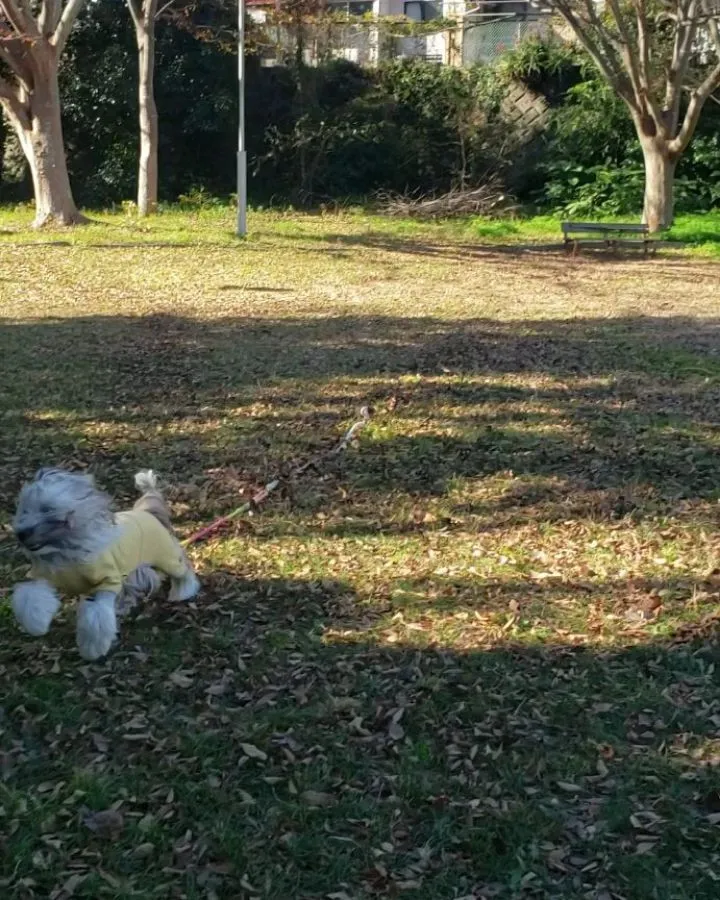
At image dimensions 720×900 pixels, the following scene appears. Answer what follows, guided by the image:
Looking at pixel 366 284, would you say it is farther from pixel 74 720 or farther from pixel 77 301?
pixel 74 720

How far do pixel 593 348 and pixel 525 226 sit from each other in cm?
1264

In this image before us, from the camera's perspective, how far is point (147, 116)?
72.9 feet

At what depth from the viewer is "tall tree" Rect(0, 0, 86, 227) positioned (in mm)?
18422

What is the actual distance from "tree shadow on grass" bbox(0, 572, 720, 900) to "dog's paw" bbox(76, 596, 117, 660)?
14 centimetres

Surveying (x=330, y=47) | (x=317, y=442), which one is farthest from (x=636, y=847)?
(x=330, y=47)

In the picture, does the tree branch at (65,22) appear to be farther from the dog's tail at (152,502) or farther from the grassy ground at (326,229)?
the dog's tail at (152,502)

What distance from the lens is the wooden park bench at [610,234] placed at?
59.1 feet

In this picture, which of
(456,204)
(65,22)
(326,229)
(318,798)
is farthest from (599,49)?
(318,798)

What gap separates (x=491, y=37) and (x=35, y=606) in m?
26.6

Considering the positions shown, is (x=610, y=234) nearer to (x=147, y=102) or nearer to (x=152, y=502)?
(x=147, y=102)

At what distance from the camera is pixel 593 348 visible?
10570mm

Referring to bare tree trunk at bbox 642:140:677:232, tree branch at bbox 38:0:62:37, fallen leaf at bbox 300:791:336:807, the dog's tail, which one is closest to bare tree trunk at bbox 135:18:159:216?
tree branch at bbox 38:0:62:37

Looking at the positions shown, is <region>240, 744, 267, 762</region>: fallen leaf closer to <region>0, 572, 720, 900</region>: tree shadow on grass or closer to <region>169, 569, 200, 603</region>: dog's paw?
<region>0, 572, 720, 900</region>: tree shadow on grass

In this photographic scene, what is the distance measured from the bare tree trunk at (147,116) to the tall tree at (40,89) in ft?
8.86
